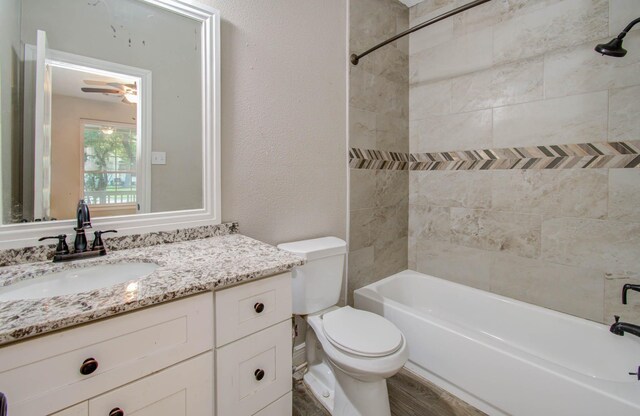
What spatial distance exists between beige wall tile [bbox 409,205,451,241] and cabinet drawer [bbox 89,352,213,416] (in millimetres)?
1993

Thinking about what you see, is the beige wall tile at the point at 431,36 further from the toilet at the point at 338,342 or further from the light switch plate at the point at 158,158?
the light switch plate at the point at 158,158

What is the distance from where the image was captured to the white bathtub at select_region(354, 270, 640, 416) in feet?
3.89

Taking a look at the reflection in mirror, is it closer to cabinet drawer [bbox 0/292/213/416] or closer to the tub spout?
cabinet drawer [bbox 0/292/213/416]

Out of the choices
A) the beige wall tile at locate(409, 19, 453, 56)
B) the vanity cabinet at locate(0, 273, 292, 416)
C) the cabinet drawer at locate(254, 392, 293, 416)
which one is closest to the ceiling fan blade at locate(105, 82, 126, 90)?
the vanity cabinet at locate(0, 273, 292, 416)

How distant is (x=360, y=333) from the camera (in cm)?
135

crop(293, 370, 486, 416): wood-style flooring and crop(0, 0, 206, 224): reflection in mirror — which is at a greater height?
crop(0, 0, 206, 224): reflection in mirror

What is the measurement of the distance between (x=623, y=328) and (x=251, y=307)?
1.85m

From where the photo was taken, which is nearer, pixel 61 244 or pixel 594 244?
pixel 61 244

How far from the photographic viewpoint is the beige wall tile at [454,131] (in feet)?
6.74

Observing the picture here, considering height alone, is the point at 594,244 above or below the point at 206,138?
below

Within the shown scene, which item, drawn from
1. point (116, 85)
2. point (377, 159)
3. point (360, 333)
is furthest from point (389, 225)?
point (116, 85)

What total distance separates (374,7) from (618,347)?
8.51 ft

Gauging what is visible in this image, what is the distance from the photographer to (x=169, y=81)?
1.31 metres

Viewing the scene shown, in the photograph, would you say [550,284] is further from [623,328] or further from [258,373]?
[258,373]
